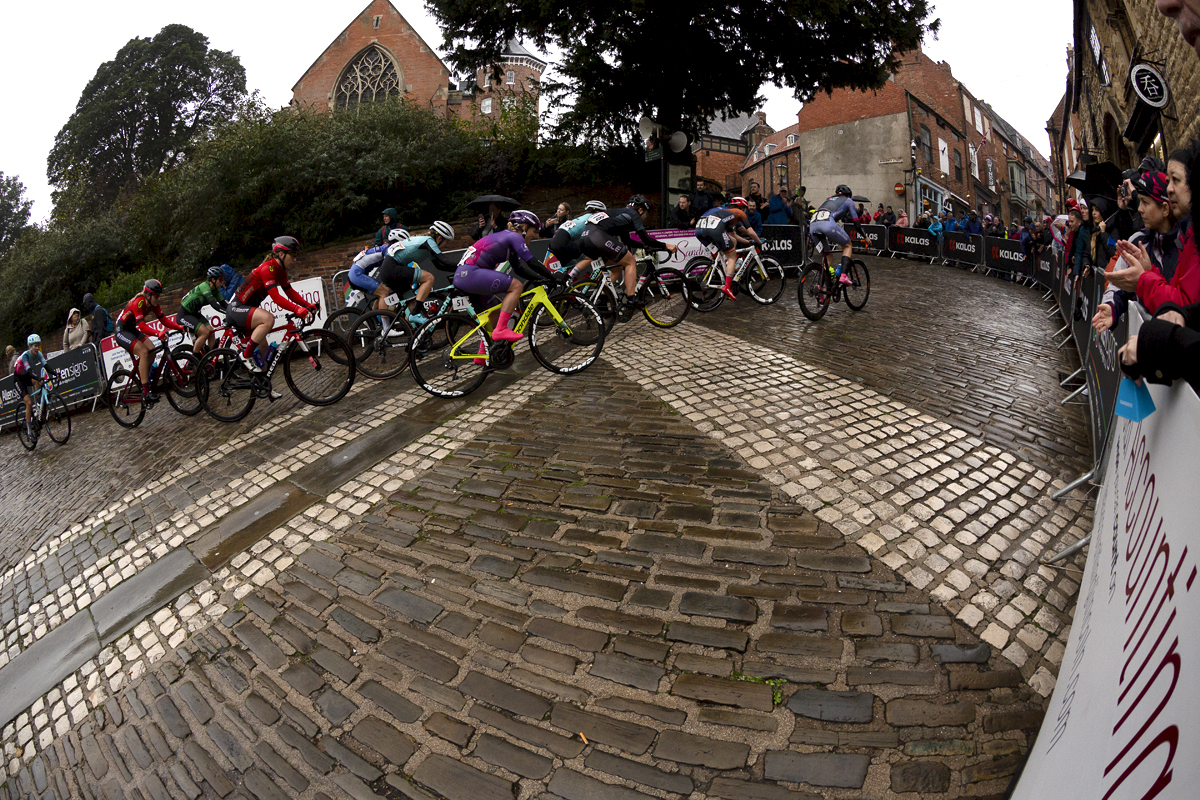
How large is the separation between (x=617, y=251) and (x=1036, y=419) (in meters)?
5.02

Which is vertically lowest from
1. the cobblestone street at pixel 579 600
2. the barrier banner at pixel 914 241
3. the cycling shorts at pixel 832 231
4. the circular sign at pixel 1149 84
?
the cobblestone street at pixel 579 600

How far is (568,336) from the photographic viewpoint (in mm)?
8016

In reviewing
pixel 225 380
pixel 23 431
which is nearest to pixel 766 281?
pixel 225 380

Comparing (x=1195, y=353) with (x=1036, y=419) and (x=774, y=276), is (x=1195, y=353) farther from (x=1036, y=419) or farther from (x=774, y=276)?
(x=774, y=276)

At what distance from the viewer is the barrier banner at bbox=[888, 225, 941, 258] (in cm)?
1970

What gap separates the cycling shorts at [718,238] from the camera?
9914 mm

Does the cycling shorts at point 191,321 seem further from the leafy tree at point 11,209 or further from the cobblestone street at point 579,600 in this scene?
the leafy tree at point 11,209

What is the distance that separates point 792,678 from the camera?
10.2 feet

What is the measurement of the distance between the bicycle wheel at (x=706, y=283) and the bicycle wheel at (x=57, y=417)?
10.9 meters

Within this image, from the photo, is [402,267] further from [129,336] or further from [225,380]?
[129,336]

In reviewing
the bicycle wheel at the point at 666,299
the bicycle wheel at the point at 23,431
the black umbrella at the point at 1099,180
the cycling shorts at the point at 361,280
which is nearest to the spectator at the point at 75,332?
the bicycle wheel at the point at 23,431

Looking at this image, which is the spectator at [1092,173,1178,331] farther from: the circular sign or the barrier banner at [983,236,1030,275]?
the barrier banner at [983,236,1030,275]

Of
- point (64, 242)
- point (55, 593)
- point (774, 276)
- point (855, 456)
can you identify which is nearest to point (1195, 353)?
point (855, 456)

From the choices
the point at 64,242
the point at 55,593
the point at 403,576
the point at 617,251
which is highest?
the point at 64,242
